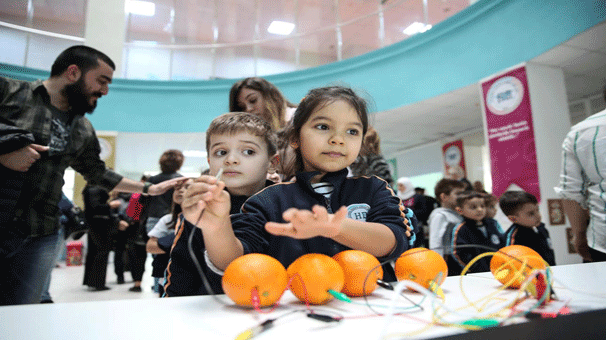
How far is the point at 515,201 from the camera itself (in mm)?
2994

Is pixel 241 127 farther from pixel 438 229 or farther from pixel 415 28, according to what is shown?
pixel 415 28

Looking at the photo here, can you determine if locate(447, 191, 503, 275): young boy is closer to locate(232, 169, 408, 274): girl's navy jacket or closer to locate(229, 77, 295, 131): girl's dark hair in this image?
locate(229, 77, 295, 131): girl's dark hair

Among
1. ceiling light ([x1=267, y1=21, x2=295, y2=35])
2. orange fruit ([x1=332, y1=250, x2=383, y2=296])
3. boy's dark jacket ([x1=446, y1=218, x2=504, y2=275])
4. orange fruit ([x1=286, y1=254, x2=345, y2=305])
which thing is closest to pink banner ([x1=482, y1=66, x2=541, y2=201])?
boy's dark jacket ([x1=446, y1=218, x2=504, y2=275])

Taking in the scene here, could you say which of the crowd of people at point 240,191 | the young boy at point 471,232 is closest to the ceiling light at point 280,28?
the crowd of people at point 240,191

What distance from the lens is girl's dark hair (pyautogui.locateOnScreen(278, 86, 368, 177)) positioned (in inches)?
46.4

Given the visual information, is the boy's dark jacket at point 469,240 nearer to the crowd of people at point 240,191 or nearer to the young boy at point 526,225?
the crowd of people at point 240,191

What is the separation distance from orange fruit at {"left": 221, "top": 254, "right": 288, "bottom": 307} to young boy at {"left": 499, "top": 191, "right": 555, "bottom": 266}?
8.88 feet

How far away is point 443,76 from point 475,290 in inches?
227

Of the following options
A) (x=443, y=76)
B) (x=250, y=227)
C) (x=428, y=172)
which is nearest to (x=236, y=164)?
(x=250, y=227)

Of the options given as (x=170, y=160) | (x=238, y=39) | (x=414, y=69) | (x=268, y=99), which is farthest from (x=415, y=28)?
(x=268, y=99)

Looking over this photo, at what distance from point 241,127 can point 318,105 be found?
284mm

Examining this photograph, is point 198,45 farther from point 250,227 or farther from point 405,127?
point 250,227

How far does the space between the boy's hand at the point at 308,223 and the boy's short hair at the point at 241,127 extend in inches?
25.3

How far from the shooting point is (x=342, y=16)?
332 inches
